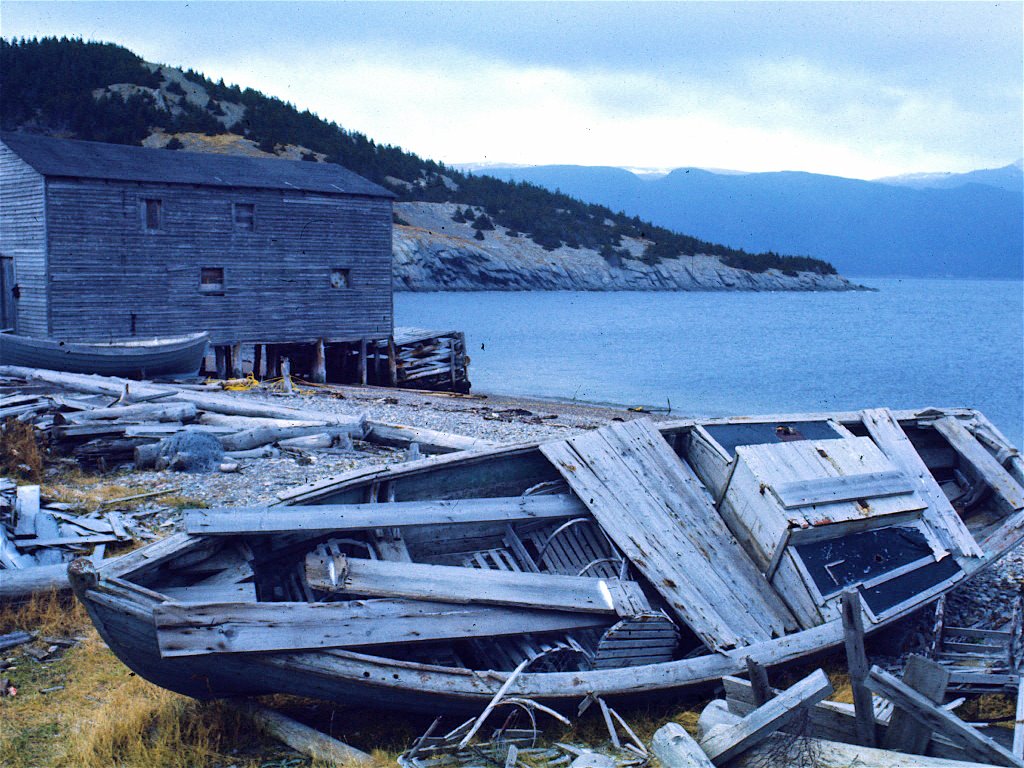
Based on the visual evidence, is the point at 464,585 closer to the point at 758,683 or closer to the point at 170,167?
the point at 758,683

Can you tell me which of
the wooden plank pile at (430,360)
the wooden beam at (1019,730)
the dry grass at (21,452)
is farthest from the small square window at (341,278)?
the wooden beam at (1019,730)

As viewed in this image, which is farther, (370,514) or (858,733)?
(370,514)

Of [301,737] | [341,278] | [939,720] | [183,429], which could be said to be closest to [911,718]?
[939,720]

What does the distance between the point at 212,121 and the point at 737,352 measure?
68686 millimetres

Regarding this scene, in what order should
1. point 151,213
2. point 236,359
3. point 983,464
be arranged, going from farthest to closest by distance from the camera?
point 236,359 < point 151,213 < point 983,464

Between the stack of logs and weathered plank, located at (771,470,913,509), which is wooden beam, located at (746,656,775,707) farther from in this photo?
the stack of logs

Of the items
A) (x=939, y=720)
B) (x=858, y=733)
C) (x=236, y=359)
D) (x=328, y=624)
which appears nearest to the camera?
(x=939, y=720)

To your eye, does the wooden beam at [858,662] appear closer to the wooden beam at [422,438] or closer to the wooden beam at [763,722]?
the wooden beam at [763,722]

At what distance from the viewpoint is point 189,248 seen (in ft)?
106

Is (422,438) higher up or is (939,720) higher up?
(939,720)

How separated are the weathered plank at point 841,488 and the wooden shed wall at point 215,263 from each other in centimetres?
2659

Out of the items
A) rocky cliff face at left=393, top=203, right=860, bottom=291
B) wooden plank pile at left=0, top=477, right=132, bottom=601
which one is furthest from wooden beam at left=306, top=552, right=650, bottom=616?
rocky cliff face at left=393, top=203, right=860, bottom=291

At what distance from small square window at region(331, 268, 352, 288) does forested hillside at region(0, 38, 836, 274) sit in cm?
7063

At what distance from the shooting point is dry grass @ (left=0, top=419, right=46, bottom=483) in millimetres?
13906
